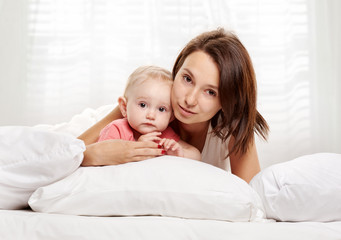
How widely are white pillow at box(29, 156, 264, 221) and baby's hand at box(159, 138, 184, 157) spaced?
268mm

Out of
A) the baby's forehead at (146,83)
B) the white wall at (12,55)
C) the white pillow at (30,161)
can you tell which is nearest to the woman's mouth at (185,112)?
the baby's forehead at (146,83)

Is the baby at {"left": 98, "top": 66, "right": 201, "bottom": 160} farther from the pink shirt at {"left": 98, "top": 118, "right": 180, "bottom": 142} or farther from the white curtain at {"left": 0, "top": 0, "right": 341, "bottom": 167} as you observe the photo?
the white curtain at {"left": 0, "top": 0, "right": 341, "bottom": 167}

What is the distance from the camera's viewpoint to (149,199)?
41.2 inches

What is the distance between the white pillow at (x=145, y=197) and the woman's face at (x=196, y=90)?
0.41m

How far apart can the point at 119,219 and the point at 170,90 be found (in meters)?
0.63

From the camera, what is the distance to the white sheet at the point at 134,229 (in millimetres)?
921

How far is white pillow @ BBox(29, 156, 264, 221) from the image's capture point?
104cm

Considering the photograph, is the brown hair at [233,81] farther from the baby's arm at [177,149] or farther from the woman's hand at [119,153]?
the woman's hand at [119,153]

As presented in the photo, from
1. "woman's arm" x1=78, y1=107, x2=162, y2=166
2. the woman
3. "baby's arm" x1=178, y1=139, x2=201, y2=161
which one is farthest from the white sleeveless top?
"woman's arm" x1=78, y1=107, x2=162, y2=166

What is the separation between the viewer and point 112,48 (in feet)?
8.39

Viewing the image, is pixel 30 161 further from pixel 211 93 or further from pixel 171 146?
pixel 211 93

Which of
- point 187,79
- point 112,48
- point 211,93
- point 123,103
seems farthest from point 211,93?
point 112,48

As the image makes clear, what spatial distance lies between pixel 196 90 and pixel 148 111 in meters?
0.19

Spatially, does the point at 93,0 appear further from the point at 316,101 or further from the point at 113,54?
the point at 316,101
